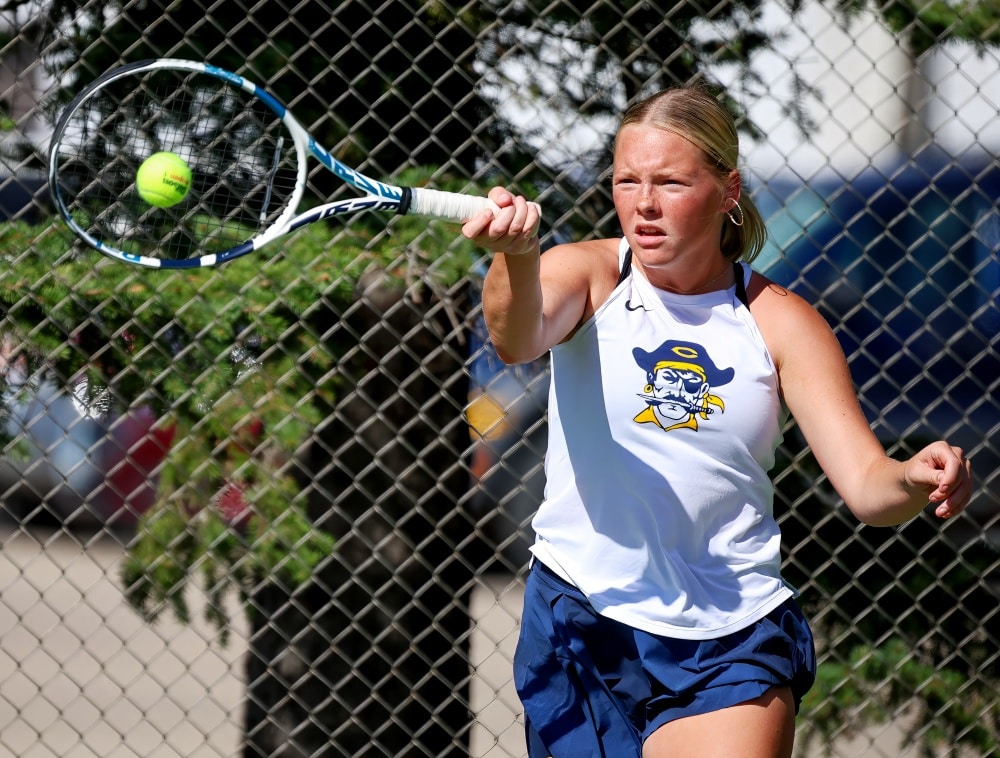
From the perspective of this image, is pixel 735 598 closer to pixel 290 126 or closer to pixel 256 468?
pixel 290 126

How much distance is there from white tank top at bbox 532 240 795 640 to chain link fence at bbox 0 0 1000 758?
4.71 feet

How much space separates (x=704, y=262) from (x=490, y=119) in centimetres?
156

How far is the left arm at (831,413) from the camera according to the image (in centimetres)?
195

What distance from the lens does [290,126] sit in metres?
2.48

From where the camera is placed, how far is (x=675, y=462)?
204cm

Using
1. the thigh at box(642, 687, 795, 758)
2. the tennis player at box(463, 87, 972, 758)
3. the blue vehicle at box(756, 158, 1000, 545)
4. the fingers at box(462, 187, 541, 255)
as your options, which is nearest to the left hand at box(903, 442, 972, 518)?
the tennis player at box(463, 87, 972, 758)

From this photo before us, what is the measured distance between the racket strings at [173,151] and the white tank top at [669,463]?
4.53ft

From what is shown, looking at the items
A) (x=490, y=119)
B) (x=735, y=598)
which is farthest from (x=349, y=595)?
(x=735, y=598)

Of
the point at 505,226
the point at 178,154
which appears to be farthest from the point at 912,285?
the point at 505,226

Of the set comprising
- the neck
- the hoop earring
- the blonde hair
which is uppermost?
the blonde hair

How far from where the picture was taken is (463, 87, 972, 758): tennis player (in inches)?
80.4

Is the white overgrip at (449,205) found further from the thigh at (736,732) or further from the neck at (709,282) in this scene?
the thigh at (736,732)

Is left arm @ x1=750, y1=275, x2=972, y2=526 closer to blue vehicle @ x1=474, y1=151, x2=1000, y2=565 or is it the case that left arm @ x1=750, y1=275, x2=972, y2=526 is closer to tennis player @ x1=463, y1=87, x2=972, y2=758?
tennis player @ x1=463, y1=87, x2=972, y2=758

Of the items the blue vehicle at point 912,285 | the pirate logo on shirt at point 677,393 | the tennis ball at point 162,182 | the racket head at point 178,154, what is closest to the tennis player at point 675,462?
the pirate logo on shirt at point 677,393
